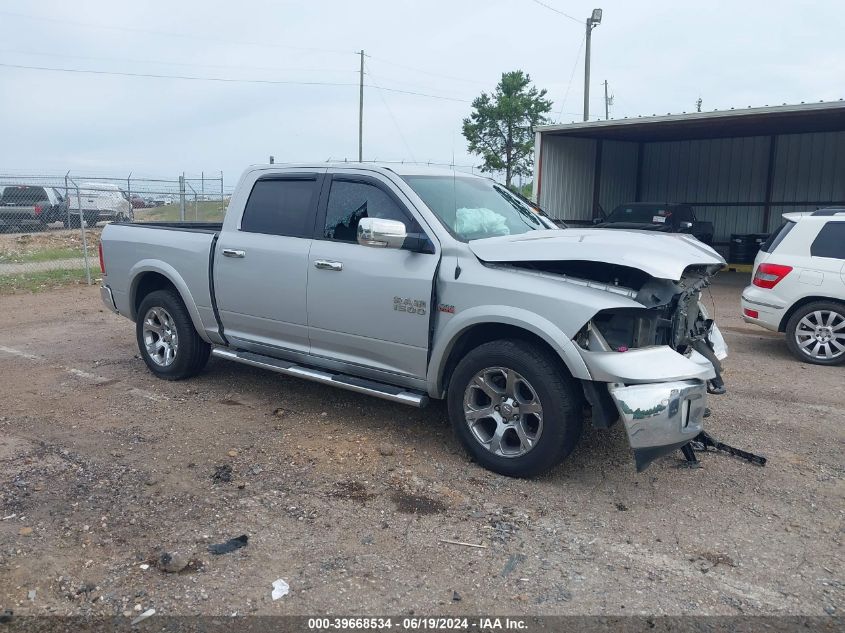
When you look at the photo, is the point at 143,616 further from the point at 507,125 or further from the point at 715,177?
the point at 507,125

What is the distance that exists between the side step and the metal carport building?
11.9 metres

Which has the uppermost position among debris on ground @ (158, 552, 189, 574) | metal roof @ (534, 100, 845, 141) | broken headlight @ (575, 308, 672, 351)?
metal roof @ (534, 100, 845, 141)

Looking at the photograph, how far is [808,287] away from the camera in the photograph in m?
8.08

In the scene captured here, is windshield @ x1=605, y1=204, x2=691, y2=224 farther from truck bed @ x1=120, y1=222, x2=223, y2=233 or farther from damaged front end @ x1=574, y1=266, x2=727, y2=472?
damaged front end @ x1=574, y1=266, x2=727, y2=472

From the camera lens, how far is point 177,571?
3.53 m

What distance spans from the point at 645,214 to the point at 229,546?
1604 cm

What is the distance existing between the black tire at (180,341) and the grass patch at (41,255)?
1142 cm

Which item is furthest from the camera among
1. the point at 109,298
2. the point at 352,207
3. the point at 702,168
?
the point at 702,168

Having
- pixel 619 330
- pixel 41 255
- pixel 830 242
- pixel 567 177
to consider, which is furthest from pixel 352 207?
pixel 41 255

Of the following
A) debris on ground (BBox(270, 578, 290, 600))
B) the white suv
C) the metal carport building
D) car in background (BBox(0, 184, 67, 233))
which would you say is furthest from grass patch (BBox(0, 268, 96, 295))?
the white suv

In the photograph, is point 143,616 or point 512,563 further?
point 512,563

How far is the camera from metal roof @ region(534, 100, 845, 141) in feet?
45.7

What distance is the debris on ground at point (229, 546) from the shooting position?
3.73m

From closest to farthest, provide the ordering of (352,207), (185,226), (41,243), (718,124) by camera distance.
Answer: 1. (352,207)
2. (185,226)
3. (718,124)
4. (41,243)
